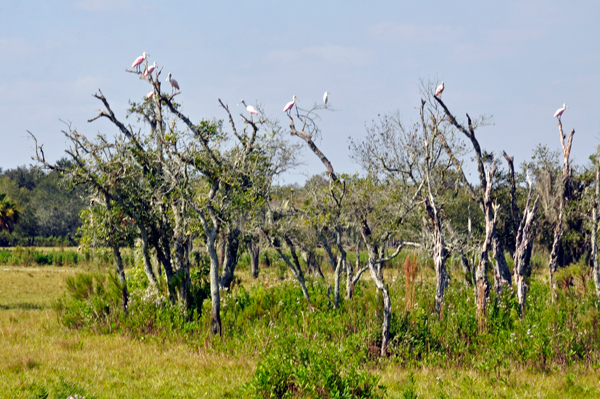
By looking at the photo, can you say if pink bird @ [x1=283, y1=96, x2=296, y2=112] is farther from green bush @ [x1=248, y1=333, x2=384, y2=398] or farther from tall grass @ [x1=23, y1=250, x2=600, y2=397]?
green bush @ [x1=248, y1=333, x2=384, y2=398]

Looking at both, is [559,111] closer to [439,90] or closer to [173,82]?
[439,90]

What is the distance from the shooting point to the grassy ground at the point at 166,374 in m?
8.13

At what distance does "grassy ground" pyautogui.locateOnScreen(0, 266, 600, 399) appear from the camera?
813 centimetres

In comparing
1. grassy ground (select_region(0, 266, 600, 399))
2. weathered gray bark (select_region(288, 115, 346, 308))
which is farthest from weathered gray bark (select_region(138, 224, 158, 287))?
weathered gray bark (select_region(288, 115, 346, 308))

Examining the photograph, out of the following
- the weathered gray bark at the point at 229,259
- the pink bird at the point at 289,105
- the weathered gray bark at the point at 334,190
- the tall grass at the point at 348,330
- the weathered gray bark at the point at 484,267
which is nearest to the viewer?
the tall grass at the point at 348,330

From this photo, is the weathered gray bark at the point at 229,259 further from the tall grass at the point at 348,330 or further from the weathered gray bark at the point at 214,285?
the weathered gray bark at the point at 214,285

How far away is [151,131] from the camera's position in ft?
47.9

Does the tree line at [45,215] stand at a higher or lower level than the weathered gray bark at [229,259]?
higher

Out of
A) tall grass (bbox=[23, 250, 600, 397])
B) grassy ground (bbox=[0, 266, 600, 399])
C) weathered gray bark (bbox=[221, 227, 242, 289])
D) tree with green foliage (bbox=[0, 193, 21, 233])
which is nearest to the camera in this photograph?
tall grass (bbox=[23, 250, 600, 397])

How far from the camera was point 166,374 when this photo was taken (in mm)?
9266

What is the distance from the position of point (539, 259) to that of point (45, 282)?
2724cm

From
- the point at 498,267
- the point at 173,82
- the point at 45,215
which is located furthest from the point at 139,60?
the point at 45,215

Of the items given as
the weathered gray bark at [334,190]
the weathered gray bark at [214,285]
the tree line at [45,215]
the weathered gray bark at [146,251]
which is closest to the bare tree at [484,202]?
the weathered gray bark at [334,190]

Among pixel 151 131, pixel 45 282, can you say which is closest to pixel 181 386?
pixel 151 131
